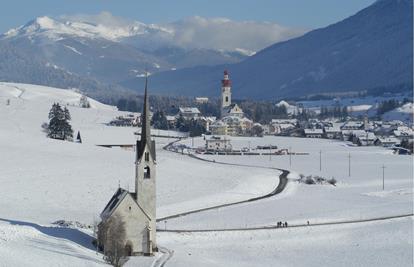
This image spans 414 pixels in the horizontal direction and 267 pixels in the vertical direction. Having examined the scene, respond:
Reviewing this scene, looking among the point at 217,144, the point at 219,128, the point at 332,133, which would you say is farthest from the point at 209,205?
the point at 332,133

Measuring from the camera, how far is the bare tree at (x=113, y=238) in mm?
35844

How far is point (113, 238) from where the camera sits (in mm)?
36406

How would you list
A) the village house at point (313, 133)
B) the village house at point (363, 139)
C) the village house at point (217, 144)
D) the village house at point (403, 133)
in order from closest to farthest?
the village house at point (217, 144) < the village house at point (363, 139) < the village house at point (403, 133) < the village house at point (313, 133)

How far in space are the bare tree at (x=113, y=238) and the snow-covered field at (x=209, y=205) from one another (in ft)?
1.90

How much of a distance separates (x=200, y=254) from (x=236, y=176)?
34.2m

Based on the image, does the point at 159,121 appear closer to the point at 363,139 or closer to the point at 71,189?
the point at 363,139

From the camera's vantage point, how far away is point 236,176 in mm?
72875

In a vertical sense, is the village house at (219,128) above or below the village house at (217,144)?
above

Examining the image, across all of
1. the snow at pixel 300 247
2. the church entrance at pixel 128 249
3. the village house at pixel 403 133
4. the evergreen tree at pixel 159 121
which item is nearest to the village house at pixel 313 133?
the village house at pixel 403 133

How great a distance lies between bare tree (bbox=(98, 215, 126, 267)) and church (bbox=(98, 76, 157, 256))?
44 mm

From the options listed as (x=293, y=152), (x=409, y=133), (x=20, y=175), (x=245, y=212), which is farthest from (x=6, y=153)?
(x=409, y=133)

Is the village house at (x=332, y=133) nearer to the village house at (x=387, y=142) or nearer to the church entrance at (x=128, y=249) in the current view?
the village house at (x=387, y=142)

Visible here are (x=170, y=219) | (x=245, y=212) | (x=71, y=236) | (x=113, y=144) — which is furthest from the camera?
(x=113, y=144)

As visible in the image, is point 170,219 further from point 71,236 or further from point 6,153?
point 6,153
